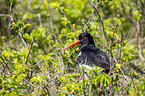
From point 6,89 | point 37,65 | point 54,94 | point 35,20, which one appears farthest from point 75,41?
point 35,20

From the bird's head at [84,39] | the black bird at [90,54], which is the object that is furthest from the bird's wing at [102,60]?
the bird's head at [84,39]

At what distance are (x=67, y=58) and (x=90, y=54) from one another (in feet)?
1.37

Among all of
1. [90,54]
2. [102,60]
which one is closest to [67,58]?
[90,54]

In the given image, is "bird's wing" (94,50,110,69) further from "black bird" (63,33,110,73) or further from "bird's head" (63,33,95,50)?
"bird's head" (63,33,95,50)

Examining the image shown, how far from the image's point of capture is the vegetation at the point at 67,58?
2541 mm

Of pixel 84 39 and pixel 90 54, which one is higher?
pixel 84 39

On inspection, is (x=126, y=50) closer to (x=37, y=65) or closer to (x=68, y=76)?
(x=68, y=76)

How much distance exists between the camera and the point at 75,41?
11.7ft

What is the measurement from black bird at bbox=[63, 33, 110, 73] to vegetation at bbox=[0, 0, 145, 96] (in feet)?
0.30

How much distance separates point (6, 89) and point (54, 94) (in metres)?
0.63

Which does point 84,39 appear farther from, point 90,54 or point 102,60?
point 102,60

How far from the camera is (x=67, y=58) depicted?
139 inches

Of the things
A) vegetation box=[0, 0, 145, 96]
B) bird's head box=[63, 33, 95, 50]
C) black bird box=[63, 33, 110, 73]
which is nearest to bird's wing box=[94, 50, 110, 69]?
black bird box=[63, 33, 110, 73]

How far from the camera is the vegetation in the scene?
2541mm
